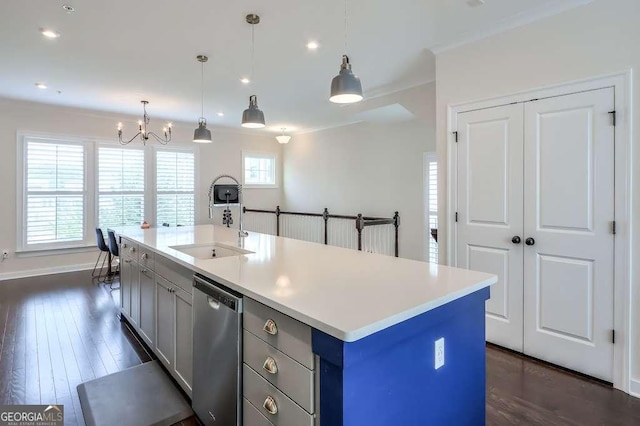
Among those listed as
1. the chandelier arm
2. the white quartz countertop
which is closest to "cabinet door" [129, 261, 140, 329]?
the white quartz countertop

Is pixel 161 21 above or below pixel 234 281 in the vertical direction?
above

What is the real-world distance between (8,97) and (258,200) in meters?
4.61

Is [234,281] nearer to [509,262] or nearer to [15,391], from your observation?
[15,391]

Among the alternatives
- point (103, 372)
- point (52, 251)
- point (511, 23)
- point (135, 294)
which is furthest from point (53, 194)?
point (511, 23)

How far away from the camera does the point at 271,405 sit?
1.42 m

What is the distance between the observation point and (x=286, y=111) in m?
6.09

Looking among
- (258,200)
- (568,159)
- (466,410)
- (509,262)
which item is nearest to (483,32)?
(568,159)

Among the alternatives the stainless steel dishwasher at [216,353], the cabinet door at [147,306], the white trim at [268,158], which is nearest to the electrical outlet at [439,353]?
the stainless steel dishwasher at [216,353]

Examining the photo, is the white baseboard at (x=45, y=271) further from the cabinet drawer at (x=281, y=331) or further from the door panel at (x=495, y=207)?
the door panel at (x=495, y=207)

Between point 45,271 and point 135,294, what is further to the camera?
point 45,271

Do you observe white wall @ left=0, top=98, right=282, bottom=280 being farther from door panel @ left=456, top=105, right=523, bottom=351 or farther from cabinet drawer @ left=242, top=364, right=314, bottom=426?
cabinet drawer @ left=242, top=364, right=314, bottom=426

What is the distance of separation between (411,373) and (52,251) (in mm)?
6531

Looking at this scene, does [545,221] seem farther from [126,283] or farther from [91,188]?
[91,188]

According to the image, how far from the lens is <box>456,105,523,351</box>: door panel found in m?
2.96
